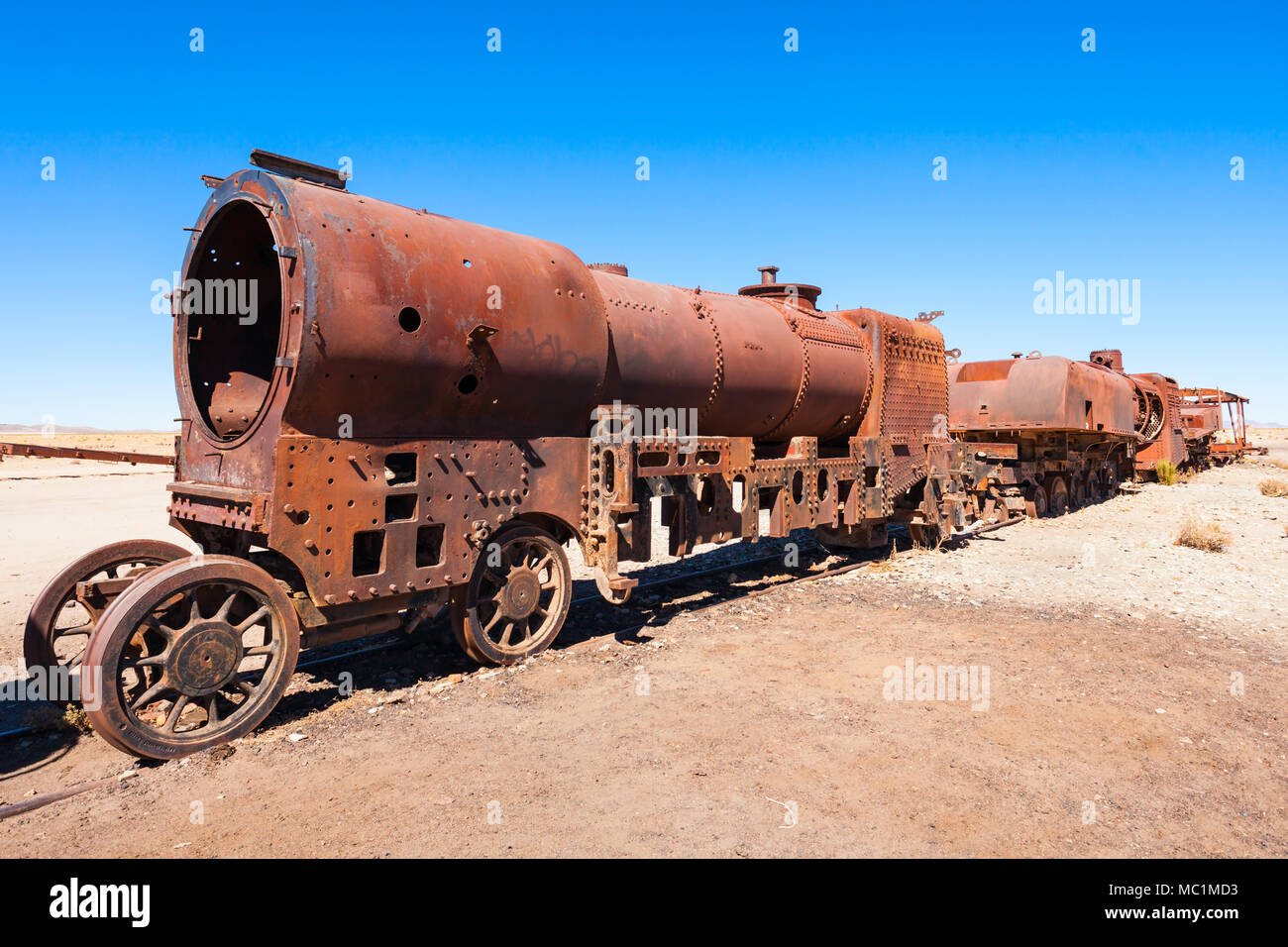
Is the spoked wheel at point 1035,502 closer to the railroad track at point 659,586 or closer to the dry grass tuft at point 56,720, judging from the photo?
the railroad track at point 659,586

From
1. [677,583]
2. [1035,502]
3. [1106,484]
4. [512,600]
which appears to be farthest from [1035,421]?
[512,600]

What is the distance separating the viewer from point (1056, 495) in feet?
57.2

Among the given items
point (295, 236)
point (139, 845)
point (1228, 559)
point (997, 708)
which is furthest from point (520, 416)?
point (1228, 559)

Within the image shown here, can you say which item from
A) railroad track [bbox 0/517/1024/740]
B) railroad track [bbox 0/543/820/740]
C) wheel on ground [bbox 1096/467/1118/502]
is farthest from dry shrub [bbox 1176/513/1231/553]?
wheel on ground [bbox 1096/467/1118/502]

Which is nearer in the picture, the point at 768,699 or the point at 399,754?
the point at 399,754

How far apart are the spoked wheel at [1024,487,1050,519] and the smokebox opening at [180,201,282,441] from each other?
15.1 metres

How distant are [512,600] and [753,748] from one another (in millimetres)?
2403

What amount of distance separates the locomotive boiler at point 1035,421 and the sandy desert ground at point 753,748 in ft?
24.6

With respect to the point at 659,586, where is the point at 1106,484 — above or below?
above

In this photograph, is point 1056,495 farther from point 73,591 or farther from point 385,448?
point 73,591

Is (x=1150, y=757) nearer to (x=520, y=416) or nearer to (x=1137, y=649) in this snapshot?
(x=1137, y=649)
